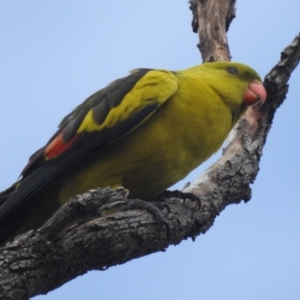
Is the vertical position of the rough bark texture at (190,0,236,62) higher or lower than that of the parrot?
higher

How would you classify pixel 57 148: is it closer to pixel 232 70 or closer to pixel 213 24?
pixel 232 70

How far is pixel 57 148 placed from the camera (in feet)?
15.3

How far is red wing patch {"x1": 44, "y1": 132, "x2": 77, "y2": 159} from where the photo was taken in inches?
182

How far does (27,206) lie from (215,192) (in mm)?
1417

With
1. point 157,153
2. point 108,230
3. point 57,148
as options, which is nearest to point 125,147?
point 157,153

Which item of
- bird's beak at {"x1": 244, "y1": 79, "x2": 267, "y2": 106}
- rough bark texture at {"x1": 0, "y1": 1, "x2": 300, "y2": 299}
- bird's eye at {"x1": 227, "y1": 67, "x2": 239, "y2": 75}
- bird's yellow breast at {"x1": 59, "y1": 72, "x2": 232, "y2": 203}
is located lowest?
rough bark texture at {"x1": 0, "y1": 1, "x2": 300, "y2": 299}

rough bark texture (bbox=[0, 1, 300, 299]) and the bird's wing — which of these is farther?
the bird's wing

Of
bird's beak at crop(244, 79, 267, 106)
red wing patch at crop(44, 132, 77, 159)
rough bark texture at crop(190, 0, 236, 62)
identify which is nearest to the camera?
red wing patch at crop(44, 132, 77, 159)

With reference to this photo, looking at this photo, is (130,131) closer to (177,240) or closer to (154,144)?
(154,144)

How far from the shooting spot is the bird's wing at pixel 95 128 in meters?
4.53

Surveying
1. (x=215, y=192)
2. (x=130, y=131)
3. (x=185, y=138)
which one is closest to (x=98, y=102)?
(x=130, y=131)

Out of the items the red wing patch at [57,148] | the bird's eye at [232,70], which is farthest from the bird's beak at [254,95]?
the red wing patch at [57,148]

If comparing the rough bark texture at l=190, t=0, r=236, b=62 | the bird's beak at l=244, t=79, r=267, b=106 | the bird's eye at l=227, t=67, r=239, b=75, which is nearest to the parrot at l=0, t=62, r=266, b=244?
the bird's beak at l=244, t=79, r=267, b=106

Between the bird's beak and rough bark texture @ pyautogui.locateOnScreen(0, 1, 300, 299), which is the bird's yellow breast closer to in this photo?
rough bark texture @ pyautogui.locateOnScreen(0, 1, 300, 299)
